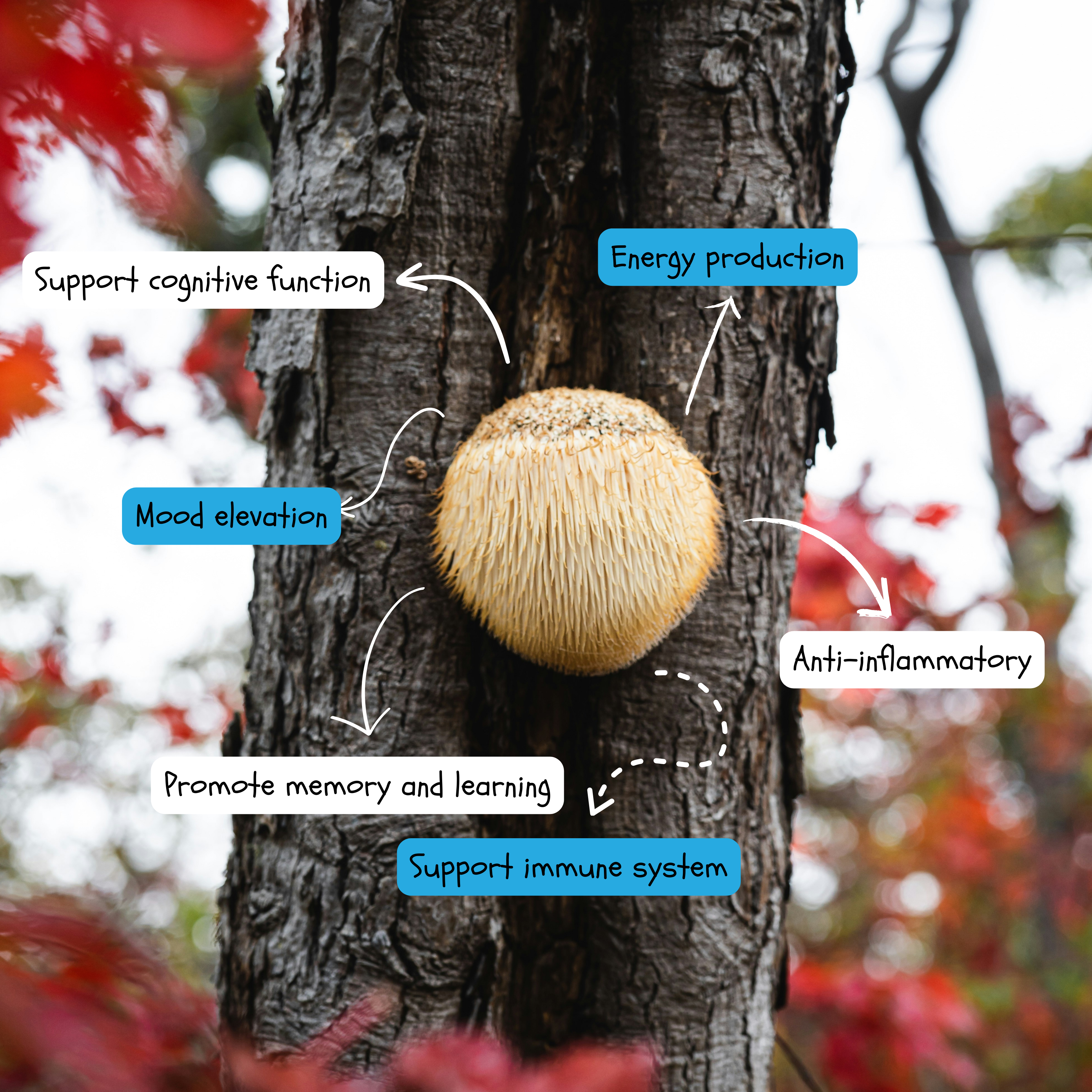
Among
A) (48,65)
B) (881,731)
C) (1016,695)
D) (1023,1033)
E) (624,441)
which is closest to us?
(48,65)

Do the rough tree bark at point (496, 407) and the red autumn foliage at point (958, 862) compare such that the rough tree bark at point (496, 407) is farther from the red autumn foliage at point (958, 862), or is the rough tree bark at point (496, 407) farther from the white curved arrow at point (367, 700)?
the red autumn foliage at point (958, 862)

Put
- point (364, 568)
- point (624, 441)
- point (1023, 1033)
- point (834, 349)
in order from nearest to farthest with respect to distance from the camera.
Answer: point (624, 441) → point (364, 568) → point (834, 349) → point (1023, 1033)

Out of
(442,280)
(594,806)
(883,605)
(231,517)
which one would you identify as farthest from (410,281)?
(883,605)

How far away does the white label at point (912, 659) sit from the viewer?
1.71 metres

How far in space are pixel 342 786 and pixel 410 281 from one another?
952mm

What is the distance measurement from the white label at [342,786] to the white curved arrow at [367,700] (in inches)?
2.2

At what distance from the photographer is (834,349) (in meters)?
1.80

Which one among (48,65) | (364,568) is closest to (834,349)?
(364,568)

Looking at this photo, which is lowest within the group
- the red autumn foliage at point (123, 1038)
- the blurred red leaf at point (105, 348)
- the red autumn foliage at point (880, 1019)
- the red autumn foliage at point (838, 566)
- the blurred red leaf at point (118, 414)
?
the red autumn foliage at point (880, 1019)

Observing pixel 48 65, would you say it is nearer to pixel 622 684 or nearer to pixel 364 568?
pixel 364 568

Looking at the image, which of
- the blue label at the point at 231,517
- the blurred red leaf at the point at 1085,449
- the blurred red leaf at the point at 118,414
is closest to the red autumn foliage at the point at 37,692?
the blurred red leaf at the point at 118,414

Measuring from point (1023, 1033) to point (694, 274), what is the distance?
618cm

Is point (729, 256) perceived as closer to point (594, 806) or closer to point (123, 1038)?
point (594, 806)

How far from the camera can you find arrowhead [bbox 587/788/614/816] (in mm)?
1688
